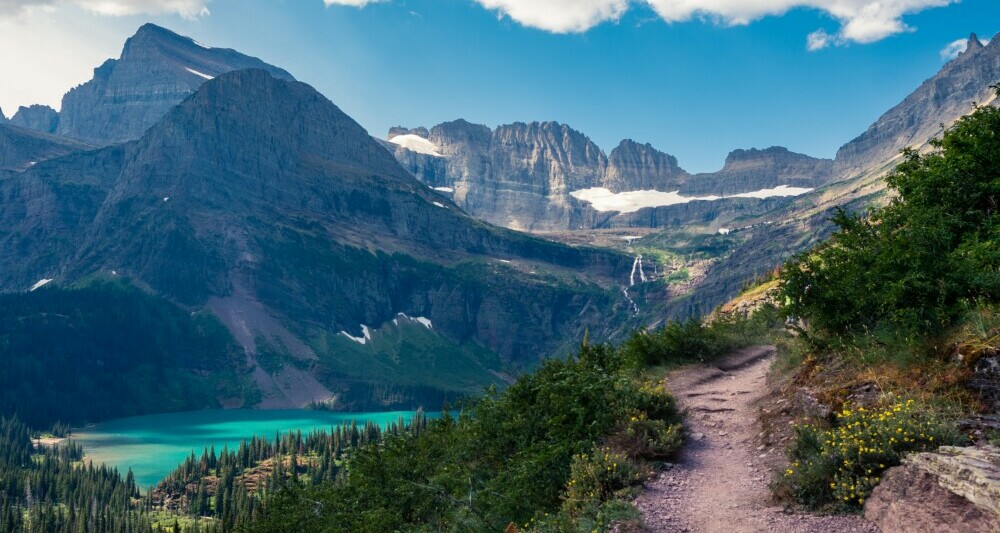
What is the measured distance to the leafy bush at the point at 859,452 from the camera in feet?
43.0

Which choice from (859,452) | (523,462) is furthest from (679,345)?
(859,452)

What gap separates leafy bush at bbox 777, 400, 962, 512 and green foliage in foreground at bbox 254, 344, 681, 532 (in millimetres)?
4043

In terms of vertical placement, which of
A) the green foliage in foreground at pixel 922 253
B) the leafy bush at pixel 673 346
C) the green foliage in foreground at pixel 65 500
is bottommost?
the green foliage in foreground at pixel 65 500

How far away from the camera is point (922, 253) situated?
1686cm

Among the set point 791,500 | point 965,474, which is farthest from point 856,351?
point 965,474

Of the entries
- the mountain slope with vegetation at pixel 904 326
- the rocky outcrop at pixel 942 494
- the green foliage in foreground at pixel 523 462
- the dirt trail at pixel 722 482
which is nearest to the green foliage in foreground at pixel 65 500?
the green foliage in foreground at pixel 523 462

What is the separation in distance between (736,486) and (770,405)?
17.3 feet

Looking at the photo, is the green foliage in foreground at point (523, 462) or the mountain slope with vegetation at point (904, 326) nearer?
the mountain slope with vegetation at point (904, 326)

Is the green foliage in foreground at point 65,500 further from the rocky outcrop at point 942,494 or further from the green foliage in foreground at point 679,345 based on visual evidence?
the rocky outcrop at point 942,494

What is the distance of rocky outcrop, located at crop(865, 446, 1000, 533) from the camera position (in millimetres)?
10555

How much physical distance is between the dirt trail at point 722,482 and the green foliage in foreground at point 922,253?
164 inches

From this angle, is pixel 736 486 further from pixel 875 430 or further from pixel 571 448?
pixel 571 448

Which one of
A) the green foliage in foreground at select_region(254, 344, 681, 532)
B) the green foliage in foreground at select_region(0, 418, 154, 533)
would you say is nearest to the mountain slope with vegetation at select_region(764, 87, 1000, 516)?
the green foliage in foreground at select_region(254, 344, 681, 532)

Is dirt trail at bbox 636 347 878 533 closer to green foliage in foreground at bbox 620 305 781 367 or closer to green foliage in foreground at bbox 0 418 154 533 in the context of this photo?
green foliage in foreground at bbox 620 305 781 367
